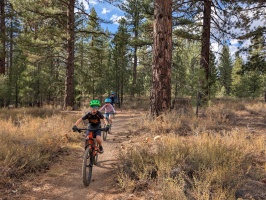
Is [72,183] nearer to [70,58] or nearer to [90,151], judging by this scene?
[90,151]

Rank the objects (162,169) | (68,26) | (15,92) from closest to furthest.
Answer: (162,169), (68,26), (15,92)

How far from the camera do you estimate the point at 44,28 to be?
13062mm

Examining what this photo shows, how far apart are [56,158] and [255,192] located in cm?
477

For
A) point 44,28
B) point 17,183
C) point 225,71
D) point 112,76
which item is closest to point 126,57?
point 112,76

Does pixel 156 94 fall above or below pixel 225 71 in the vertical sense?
below

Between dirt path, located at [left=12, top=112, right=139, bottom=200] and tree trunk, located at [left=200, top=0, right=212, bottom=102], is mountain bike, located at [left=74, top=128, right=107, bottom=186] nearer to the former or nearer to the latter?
dirt path, located at [left=12, top=112, right=139, bottom=200]

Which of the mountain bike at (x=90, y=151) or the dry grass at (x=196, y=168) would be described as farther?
the mountain bike at (x=90, y=151)

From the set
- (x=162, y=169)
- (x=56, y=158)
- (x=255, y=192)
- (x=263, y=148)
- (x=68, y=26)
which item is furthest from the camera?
(x=68, y=26)

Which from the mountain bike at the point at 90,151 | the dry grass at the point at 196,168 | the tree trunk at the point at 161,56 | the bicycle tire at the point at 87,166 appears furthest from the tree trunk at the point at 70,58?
the dry grass at the point at 196,168

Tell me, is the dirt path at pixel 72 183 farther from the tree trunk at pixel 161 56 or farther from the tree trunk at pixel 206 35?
the tree trunk at pixel 206 35

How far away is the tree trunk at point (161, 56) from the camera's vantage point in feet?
25.4

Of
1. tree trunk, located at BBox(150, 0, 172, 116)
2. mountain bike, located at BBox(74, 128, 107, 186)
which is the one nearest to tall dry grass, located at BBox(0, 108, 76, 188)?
mountain bike, located at BBox(74, 128, 107, 186)

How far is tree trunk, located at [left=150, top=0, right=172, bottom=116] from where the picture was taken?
25.4 feet

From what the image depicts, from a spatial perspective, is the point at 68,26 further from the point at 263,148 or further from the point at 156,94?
the point at 263,148
